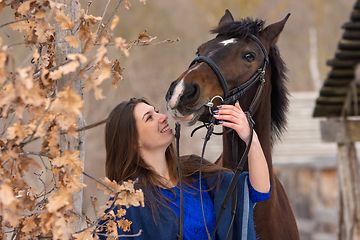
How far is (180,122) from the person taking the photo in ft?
5.60

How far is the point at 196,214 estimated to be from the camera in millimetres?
1780

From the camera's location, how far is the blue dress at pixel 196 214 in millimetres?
1676

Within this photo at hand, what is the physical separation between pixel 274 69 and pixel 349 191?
3687 millimetres

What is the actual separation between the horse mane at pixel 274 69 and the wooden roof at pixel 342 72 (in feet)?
7.69

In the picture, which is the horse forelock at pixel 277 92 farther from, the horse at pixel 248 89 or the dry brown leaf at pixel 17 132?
the dry brown leaf at pixel 17 132

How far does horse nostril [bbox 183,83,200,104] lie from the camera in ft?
5.37

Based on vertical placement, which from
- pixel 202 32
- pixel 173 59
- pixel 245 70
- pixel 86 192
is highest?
pixel 202 32

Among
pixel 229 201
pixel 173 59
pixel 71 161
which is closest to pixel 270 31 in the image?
pixel 229 201

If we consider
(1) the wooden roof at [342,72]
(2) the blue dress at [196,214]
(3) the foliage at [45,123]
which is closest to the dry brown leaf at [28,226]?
(3) the foliage at [45,123]

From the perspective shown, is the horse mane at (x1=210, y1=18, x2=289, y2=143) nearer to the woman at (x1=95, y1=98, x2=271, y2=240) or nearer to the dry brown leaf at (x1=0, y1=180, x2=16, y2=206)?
the woman at (x1=95, y1=98, x2=271, y2=240)

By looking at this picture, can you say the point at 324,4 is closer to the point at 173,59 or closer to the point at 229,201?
the point at 173,59

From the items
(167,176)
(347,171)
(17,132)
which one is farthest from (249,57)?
(347,171)

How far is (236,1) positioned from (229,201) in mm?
19449

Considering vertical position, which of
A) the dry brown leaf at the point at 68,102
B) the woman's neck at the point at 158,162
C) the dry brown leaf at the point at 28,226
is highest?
the woman's neck at the point at 158,162
